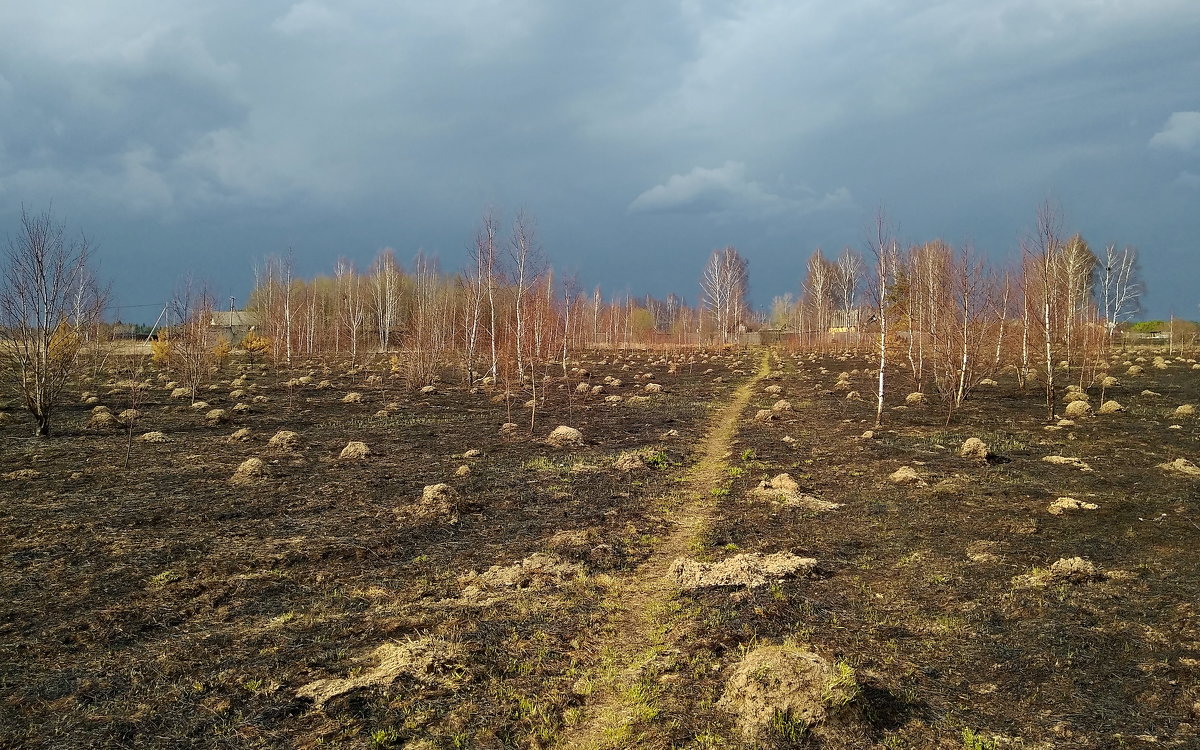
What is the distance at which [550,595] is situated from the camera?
6598 millimetres

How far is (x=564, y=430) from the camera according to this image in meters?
15.4

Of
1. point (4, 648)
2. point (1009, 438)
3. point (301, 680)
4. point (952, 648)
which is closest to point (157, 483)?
point (4, 648)

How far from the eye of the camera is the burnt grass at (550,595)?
174 inches

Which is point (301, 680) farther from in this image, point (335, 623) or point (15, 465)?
point (15, 465)

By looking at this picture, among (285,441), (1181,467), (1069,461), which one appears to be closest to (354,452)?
(285,441)

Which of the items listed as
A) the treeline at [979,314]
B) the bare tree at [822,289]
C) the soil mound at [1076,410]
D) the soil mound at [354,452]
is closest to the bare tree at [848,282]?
the bare tree at [822,289]

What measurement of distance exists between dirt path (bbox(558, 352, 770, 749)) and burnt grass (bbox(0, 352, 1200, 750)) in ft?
0.33

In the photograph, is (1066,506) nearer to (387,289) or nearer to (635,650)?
(635,650)

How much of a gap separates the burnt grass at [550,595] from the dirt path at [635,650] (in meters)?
0.10

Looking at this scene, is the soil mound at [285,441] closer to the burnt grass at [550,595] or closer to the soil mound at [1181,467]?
the burnt grass at [550,595]

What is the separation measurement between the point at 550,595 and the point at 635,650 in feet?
4.52

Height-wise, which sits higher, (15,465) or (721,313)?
(721,313)

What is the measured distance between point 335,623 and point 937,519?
7675mm

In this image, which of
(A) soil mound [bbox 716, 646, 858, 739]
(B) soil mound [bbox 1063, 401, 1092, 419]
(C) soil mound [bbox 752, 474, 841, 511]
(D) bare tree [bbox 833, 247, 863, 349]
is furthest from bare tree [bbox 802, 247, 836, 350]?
(A) soil mound [bbox 716, 646, 858, 739]
